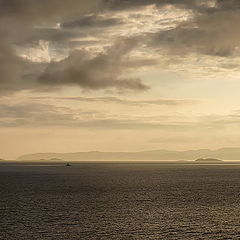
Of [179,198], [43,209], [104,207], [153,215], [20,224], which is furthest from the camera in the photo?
[179,198]

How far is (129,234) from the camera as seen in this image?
83.3 meters

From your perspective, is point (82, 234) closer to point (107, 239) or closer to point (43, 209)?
point (107, 239)

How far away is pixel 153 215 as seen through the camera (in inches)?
4220

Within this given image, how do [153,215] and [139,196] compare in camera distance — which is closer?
[153,215]

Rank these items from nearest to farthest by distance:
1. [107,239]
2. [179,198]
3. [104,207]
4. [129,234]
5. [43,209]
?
[107,239] < [129,234] < [43,209] < [104,207] < [179,198]

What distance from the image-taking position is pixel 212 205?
130750 mm

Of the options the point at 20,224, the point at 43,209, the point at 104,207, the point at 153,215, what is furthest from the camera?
the point at 104,207

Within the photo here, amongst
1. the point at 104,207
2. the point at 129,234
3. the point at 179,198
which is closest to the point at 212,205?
the point at 179,198

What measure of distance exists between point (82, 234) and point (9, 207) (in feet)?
150

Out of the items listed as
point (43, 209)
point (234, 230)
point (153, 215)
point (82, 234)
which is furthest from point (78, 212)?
point (234, 230)

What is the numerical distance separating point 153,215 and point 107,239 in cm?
3086

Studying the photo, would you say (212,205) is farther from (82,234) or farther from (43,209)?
(82,234)

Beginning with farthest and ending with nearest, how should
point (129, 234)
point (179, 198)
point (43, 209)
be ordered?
point (179, 198) < point (43, 209) < point (129, 234)

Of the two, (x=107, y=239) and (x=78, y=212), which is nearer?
(x=107, y=239)
